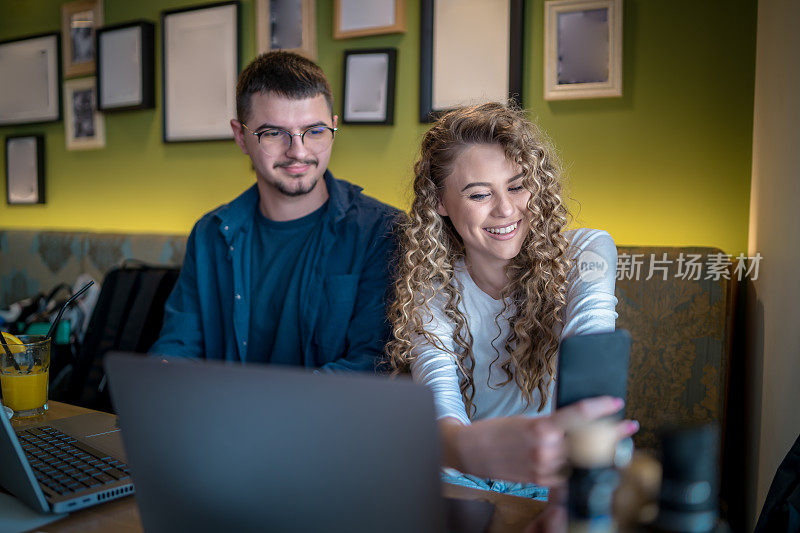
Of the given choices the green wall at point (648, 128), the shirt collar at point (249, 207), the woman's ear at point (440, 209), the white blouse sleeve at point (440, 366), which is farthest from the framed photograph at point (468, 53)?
the white blouse sleeve at point (440, 366)

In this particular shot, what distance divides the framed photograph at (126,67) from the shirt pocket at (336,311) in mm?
1757

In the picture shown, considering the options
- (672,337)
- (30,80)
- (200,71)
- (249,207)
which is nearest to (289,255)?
(249,207)

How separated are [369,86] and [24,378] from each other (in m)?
1.53

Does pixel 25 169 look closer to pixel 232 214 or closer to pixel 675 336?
pixel 232 214

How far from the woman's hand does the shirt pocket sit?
697 mm

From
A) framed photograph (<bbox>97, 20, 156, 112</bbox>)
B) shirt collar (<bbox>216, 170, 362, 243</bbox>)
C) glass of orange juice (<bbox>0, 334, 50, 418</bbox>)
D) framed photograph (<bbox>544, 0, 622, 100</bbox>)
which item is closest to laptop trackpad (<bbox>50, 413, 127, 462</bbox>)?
glass of orange juice (<bbox>0, 334, 50, 418</bbox>)

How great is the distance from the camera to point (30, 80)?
10.5 feet

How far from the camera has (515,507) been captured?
31.0 inches

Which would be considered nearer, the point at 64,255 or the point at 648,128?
the point at 648,128

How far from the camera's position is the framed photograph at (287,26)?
2.43m

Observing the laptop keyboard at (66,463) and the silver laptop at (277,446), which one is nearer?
the silver laptop at (277,446)

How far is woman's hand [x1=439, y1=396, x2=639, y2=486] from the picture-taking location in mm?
566

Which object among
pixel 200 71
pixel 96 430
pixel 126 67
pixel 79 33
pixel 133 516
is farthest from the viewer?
pixel 79 33

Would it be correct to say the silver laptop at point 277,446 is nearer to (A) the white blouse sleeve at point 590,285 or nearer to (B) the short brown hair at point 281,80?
(A) the white blouse sleeve at point 590,285
